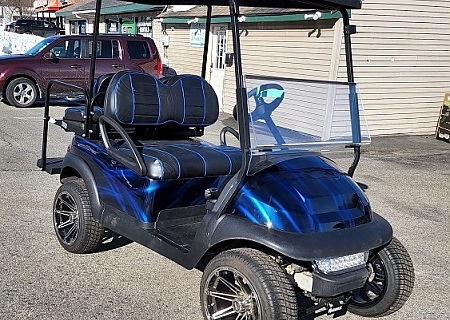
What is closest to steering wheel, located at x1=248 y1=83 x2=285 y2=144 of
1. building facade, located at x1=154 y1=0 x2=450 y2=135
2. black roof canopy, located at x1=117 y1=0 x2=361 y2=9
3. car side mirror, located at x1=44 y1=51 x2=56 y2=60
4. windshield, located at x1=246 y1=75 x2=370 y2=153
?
windshield, located at x1=246 y1=75 x2=370 y2=153

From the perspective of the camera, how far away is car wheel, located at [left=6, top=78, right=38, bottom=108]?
11.6 m

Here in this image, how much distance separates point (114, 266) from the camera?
4.10 m

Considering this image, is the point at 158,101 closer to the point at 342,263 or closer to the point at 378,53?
the point at 342,263

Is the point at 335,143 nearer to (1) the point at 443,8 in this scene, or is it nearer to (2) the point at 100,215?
(2) the point at 100,215

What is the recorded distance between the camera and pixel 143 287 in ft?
12.4

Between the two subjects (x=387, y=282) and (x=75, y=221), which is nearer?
(x=387, y=282)

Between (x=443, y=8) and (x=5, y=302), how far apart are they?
1004cm

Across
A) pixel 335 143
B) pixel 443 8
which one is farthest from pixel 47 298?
pixel 443 8

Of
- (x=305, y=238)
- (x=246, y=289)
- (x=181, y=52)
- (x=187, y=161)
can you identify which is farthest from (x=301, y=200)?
(x=181, y=52)

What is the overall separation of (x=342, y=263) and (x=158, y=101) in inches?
84.7

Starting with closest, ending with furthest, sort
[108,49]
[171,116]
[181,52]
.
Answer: [171,116] → [108,49] → [181,52]

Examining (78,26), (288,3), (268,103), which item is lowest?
(268,103)

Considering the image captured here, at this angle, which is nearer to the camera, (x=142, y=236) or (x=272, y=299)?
(x=272, y=299)

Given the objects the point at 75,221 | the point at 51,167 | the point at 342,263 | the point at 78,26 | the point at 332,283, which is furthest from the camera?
the point at 78,26
